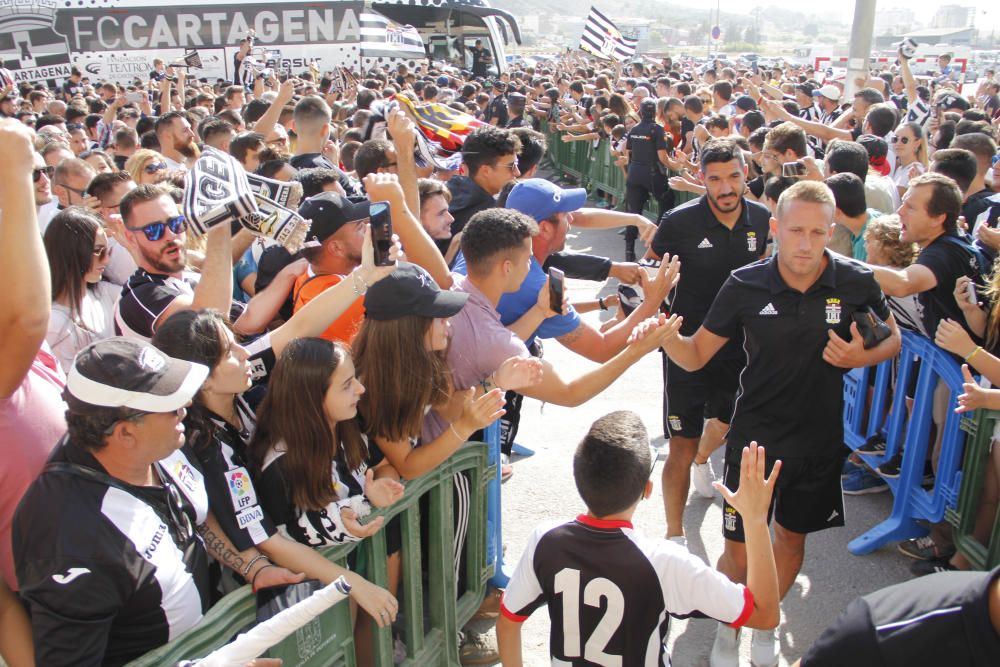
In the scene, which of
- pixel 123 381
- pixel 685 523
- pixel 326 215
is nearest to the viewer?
pixel 123 381

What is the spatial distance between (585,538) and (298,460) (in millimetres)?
1019

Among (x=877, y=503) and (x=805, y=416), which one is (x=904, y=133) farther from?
(x=805, y=416)

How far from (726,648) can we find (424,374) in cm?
192

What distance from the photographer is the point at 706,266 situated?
15.9ft

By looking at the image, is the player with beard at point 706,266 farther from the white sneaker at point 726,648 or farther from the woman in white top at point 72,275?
the woman in white top at point 72,275

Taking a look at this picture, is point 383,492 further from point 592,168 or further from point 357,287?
point 592,168

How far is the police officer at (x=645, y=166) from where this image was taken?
10.6 metres

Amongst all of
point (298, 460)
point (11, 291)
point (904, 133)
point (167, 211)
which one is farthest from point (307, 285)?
point (904, 133)

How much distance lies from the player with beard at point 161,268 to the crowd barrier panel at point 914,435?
3.53 m

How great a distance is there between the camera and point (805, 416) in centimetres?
366

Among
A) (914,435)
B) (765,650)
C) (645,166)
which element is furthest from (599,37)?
(765,650)

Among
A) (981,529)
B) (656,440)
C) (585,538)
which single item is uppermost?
(585,538)

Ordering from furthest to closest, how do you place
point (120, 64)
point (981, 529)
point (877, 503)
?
point (120, 64)
point (877, 503)
point (981, 529)

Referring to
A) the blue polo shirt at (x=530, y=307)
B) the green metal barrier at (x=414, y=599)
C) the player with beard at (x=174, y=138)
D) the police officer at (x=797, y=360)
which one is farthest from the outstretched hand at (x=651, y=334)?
the player with beard at (x=174, y=138)
